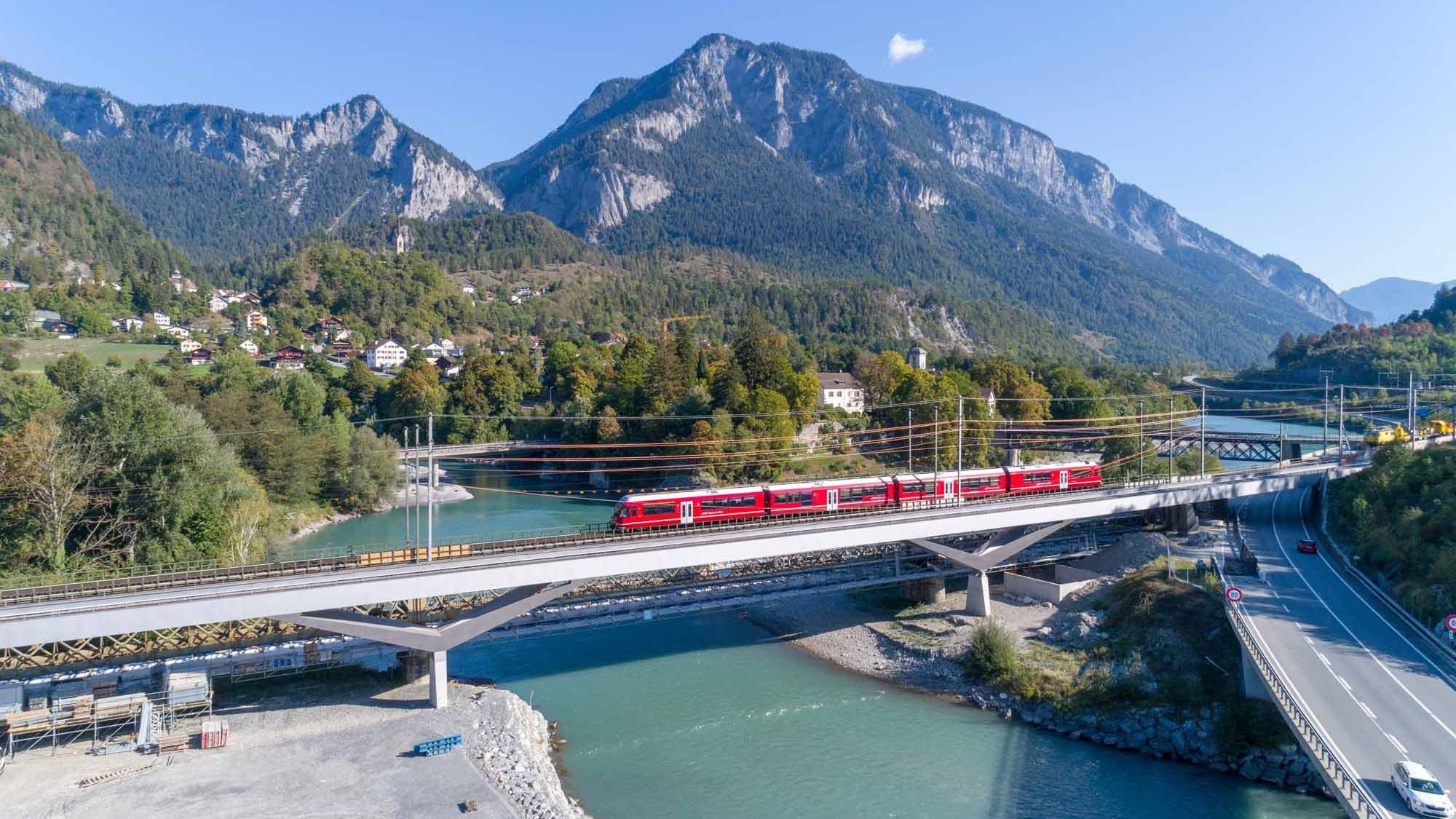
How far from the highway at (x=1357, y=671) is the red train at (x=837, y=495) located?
25.2ft

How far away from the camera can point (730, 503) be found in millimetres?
26438

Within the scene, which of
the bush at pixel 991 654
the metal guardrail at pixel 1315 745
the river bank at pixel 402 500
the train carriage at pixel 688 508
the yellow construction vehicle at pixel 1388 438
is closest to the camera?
the metal guardrail at pixel 1315 745

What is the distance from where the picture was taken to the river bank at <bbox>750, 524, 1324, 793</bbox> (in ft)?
62.3

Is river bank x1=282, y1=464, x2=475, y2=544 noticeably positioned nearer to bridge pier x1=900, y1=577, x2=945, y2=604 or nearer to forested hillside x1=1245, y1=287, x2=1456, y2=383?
bridge pier x1=900, y1=577, x2=945, y2=604

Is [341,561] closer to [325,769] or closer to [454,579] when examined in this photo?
[454,579]

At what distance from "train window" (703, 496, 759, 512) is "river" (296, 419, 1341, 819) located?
4.58m

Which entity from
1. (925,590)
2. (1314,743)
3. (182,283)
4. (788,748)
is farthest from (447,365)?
(1314,743)

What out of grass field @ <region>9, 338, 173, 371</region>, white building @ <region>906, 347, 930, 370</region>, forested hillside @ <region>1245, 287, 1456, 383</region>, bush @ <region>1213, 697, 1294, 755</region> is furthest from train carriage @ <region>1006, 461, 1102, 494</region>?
forested hillside @ <region>1245, 287, 1456, 383</region>

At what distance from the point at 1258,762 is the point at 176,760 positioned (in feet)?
74.9

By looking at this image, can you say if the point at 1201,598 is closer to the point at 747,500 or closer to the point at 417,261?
the point at 747,500

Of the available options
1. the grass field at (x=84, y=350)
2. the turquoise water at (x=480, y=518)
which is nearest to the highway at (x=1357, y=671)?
the turquoise water at (x=480, y=518)

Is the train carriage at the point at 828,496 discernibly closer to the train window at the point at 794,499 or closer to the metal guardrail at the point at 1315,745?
the train window at the point at 794,499

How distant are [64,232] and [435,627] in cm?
11667

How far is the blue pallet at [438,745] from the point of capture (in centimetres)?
1742
